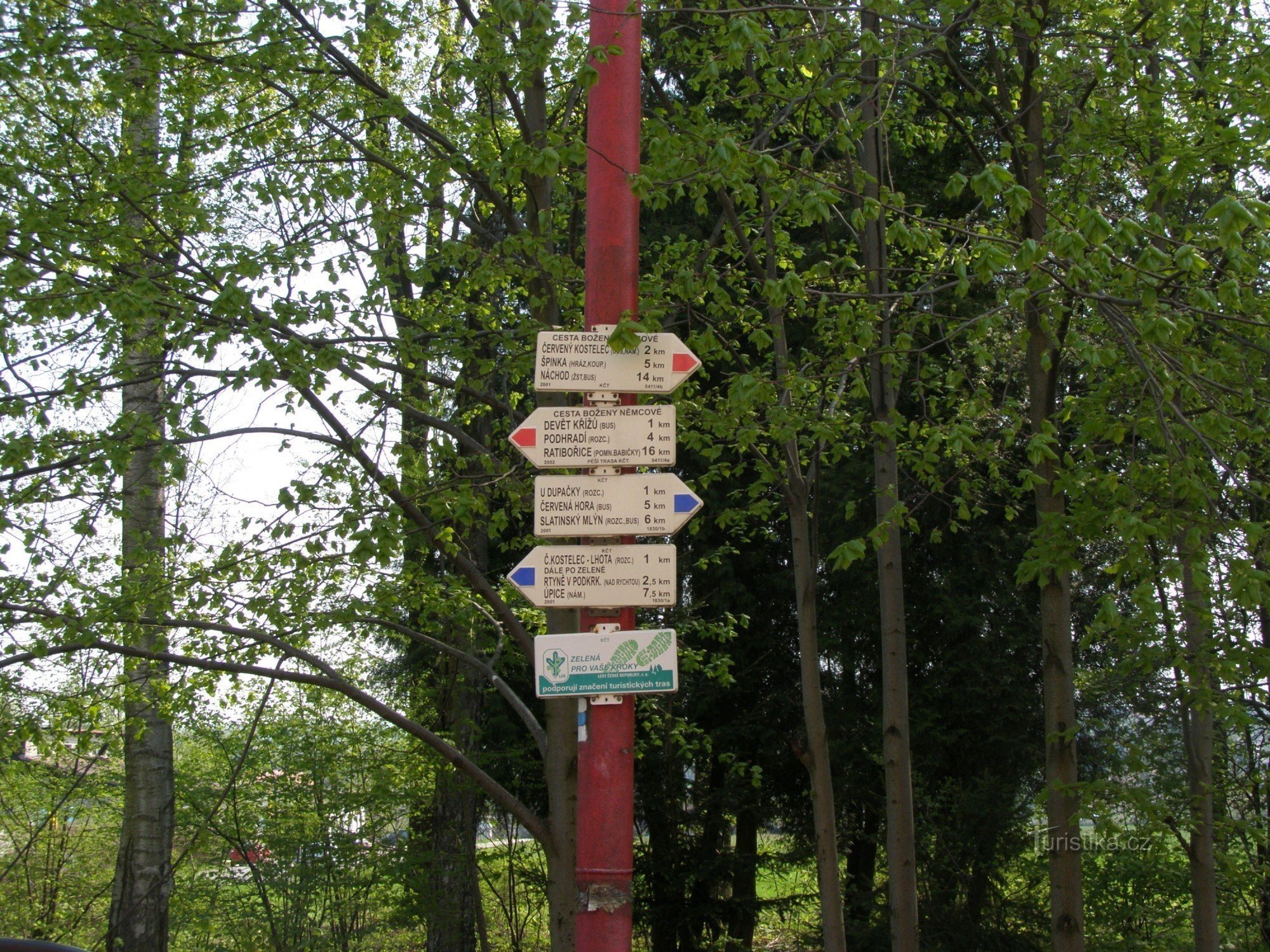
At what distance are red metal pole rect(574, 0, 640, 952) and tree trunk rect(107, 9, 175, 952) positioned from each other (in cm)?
291

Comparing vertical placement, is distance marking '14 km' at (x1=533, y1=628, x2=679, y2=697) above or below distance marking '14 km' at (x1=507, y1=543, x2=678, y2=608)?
below

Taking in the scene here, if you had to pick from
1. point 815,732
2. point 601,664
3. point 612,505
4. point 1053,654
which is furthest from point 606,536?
point 815,732

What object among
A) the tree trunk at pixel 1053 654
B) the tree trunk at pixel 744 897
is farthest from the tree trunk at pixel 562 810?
the tree trunk at pixel 744 897

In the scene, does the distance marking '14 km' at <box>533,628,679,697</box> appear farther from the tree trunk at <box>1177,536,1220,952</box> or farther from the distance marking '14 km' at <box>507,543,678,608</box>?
the tree trunk at <box>1177,536,1220,952</box>

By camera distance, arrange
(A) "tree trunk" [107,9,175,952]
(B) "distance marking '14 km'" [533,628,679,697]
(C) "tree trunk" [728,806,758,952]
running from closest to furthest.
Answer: (B) "distance marking '14 km'" [533,628,679,697]
(A) "tree trunk" [107,9,175,952]
(C) "tree trunk" [728,806,758,952]

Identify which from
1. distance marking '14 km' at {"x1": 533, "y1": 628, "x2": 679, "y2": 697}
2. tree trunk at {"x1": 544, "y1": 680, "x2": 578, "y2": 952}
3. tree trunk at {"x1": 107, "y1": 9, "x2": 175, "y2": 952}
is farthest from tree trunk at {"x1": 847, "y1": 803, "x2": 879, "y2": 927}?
distance marking '14 km' at {"x1": 533, "y1": 628, "x2": 679, "y2": 697}

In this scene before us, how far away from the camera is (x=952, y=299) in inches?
401

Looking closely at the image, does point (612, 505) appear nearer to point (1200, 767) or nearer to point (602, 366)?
point (602, 366)

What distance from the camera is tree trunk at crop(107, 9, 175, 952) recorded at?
643cm

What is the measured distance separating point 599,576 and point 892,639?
5443 mm

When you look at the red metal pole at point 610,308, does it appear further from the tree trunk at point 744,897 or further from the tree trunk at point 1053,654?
the tree trunk at point 744,897

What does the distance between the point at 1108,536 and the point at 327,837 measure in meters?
7.57

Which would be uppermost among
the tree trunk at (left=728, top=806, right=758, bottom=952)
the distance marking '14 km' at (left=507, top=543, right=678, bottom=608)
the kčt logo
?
the distance marking '14 km' at (left=507, top=543, right=678, bottom=608)

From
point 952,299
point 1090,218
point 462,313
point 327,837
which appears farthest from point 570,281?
point 327,837
